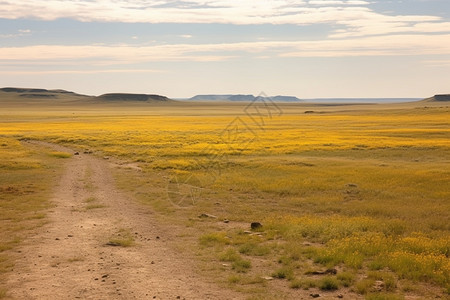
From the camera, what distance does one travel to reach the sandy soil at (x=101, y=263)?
443 inches

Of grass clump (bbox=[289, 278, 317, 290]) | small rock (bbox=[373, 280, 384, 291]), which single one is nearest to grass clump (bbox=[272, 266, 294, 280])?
grass clump (bbox=[289, 278, 317, 290])

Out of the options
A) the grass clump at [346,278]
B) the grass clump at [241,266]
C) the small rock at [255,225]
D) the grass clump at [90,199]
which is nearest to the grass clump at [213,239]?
the small rock at [255,225]

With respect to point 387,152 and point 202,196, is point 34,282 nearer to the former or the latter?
point 202,196

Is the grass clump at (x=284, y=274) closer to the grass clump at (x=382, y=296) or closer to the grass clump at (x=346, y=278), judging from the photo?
the grass clump at (x=346, y=278)

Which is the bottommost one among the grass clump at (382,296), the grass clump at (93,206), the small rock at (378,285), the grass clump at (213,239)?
the grass clump at (213,239)

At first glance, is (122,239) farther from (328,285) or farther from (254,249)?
(328,285)

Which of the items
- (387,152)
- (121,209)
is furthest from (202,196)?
(387,152)

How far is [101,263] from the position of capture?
13328mm

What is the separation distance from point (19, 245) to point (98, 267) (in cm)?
411

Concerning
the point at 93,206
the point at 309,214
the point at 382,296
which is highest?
Answer: the point at 382,296

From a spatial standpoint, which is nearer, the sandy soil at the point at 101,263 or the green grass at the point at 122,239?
the sandy soil at the point at 101,263

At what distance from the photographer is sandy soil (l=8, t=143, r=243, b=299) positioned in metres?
11.3

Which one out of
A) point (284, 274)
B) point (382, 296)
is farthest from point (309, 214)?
point (382, 296)

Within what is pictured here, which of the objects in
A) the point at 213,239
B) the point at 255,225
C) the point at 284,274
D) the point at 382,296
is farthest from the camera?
the point at 255,225
